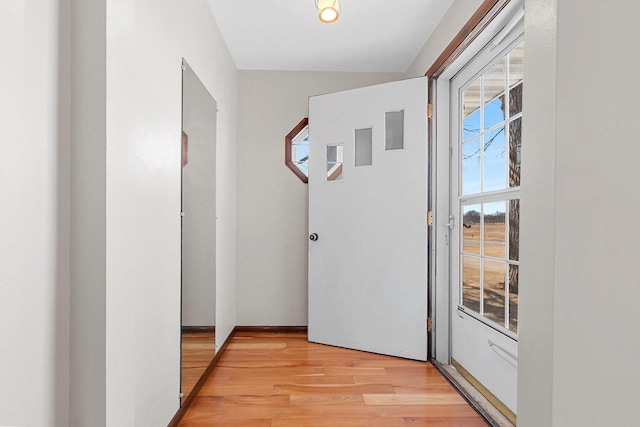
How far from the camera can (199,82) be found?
2.11 m

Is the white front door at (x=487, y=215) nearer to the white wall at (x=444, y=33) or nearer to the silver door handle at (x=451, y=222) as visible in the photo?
the silver door handle at (x=451, y=222)

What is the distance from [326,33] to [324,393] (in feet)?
7.88

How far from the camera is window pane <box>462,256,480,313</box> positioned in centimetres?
221

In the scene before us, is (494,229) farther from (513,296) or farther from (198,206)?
(198,206)

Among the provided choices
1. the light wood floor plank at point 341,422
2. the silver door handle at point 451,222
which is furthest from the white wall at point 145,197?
the silver door handle at point 451,222

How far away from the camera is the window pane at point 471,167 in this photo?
2236 millimetres

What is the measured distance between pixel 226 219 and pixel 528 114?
7.47 ft

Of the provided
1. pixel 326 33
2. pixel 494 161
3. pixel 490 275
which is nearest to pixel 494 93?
pixel 494 161

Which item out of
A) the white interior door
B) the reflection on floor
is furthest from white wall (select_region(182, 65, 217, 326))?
the white interior door

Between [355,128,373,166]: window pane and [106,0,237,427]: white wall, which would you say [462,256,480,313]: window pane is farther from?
[106,0,237,427]: white wall

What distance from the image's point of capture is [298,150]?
3.37 m

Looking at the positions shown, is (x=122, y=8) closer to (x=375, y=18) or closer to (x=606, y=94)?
(x=606, y=94)

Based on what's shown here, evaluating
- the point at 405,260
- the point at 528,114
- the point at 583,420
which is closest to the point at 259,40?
the point at 405,260

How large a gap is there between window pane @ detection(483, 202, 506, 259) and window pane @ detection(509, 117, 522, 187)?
0.16 metres
